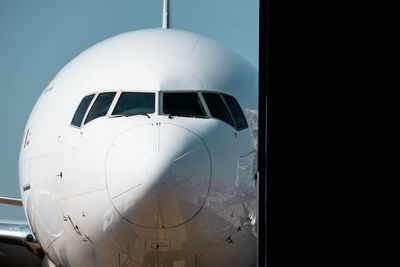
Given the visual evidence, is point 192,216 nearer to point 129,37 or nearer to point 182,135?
point 182,135

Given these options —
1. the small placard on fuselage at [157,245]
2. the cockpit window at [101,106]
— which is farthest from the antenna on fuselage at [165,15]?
the small placard on fuselage at [157,245]

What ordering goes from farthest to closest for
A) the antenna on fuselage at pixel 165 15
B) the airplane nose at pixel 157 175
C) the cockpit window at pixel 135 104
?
the antenna on fuselage at pixel 165 15 → the cockpit window at pixel 135 104 → the airplane nose at pixel 157 175

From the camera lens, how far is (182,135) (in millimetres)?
5379

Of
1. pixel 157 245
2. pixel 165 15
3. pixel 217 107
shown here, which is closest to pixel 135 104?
pixel 217 107

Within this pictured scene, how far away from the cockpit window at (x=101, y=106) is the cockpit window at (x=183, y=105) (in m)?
0.55

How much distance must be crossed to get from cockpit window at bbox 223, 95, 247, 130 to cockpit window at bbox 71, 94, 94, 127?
133 cm

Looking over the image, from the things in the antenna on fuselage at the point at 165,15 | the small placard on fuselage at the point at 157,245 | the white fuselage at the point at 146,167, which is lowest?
the small placard on fuselage at the point at 157,245

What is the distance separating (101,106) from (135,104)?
0.39 meters

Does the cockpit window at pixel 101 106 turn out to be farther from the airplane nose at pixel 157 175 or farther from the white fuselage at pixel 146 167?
the airplane nose at pixel 157 175

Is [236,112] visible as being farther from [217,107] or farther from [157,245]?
[157,245]

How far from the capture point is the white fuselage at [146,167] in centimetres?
523
